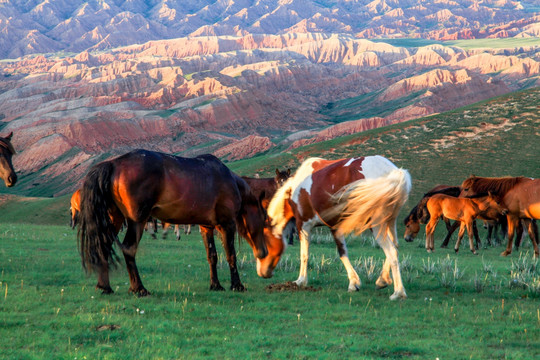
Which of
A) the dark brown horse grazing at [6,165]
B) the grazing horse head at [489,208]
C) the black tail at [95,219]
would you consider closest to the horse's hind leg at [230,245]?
the black tail at [95,219]

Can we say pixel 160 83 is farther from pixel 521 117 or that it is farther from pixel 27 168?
pixel 521 117

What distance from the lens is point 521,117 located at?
4409 centimetres

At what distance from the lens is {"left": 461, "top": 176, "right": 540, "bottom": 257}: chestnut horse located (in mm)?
17766

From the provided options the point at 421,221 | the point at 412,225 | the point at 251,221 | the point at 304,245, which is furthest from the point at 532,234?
the point at 251,221

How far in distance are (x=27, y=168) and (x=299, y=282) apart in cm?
→ 9472

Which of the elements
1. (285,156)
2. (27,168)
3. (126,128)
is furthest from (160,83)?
(285,156)

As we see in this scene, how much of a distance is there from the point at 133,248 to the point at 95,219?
82 centimetres

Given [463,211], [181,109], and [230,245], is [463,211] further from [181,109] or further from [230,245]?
[181,109]

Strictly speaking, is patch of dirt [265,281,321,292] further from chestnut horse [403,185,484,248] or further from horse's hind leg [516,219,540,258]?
chestnut horse [403,185,484,248]

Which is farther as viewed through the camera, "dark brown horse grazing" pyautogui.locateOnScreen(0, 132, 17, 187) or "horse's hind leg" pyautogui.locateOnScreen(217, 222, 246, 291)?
"dark brown horse grazing" pyautogui.locateOnScreen(0, 132, 17, 187)

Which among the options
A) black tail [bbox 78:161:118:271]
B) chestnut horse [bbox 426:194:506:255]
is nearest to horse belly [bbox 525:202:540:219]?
chestnut horse [bbox 426:194:506:255]

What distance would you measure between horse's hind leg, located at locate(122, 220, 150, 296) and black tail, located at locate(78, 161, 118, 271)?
0.23 m

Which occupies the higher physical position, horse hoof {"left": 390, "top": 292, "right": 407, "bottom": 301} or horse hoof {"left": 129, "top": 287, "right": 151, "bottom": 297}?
horse hoof {"left": 129, "top": 287, "right": 151, "bottom": 297}

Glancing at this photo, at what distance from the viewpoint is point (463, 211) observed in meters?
20.9
